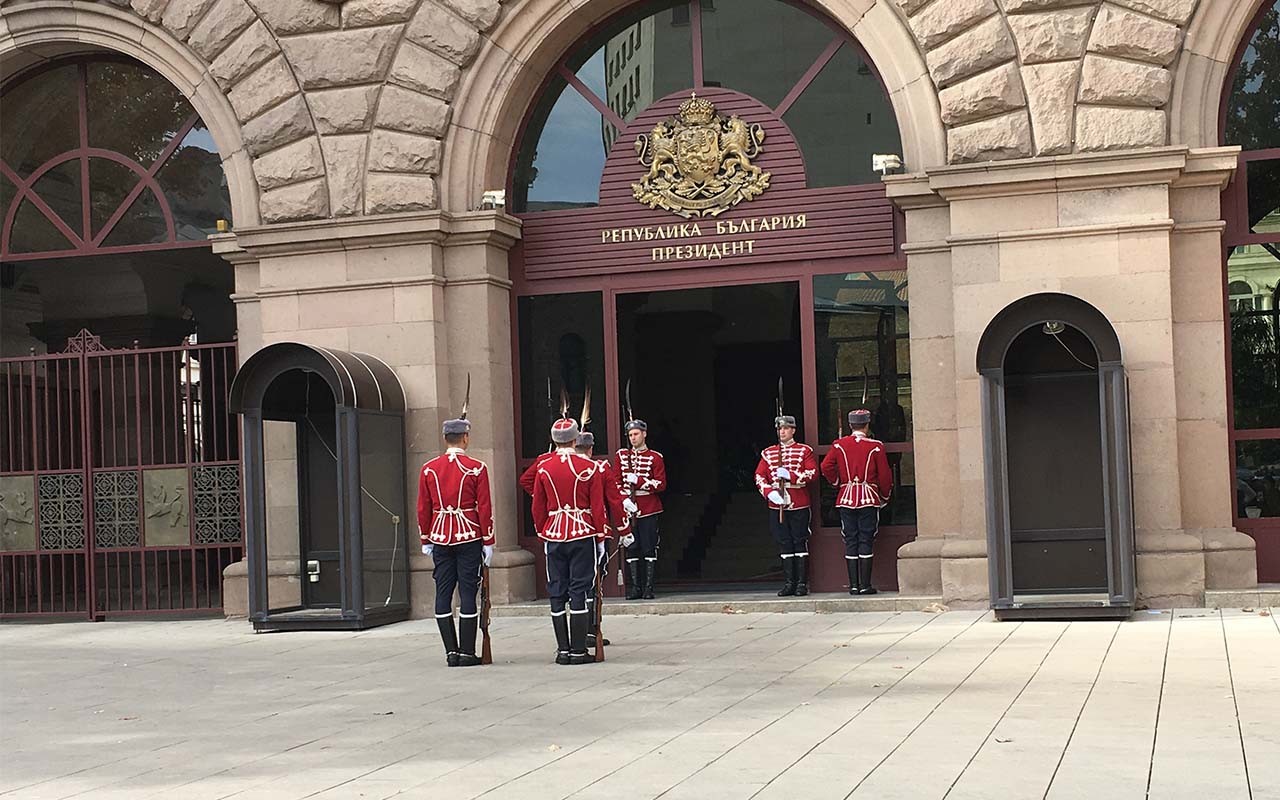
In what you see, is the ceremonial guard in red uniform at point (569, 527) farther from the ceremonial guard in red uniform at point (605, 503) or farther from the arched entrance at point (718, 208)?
the arched entrance at point (718, 208)

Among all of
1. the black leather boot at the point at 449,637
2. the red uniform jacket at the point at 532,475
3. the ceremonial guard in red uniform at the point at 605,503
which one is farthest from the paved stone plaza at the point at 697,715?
the red uniform jacket at the point at 532,475

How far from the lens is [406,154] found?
54.2 feet

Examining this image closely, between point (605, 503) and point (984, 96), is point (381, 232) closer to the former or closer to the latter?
point (605, 503)

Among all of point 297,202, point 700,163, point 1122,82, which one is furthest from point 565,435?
point 1122,82

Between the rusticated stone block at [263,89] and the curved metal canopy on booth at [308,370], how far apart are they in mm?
2859

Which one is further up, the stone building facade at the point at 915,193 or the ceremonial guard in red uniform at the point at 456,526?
the stone building facade at the point at 915,193

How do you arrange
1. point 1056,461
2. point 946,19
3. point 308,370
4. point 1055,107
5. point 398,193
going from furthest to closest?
1. point 398,193
2. point 308,370
3. point 946,19
4. point 1055,107
5. point 1056,461

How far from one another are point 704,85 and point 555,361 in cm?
322

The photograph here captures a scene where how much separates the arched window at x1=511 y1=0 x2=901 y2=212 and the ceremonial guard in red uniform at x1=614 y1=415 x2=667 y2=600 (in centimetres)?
264

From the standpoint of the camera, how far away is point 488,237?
1647 cm

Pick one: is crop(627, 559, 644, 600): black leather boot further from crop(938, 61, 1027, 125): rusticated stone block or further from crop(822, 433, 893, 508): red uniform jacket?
crop(938, 61, 1027, 125): rusticated stone block

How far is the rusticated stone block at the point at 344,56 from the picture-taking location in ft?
54.3

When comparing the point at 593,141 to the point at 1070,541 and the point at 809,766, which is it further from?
the point at 809,766

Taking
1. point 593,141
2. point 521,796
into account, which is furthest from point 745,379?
point 521,796
